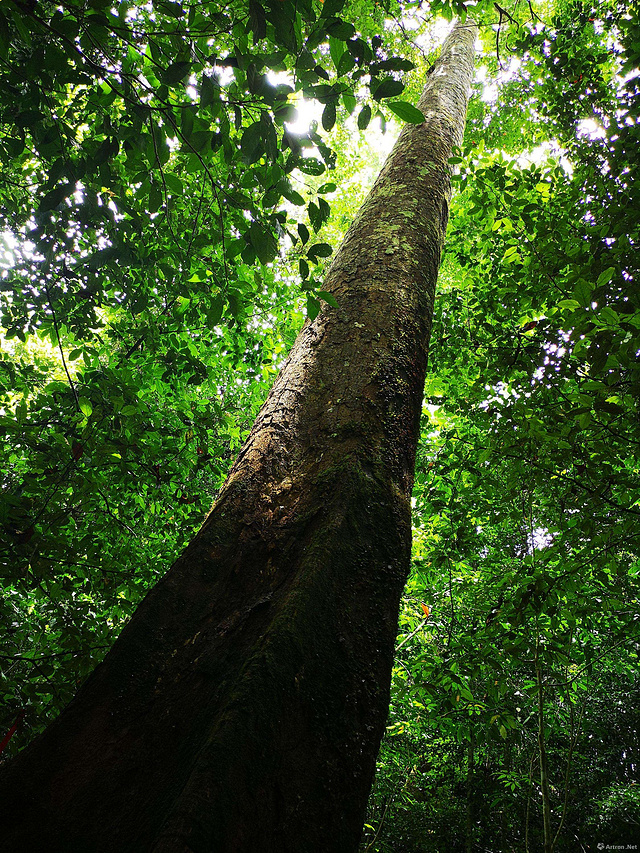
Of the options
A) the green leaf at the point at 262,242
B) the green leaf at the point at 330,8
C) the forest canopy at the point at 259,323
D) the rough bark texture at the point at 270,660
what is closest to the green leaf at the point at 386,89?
the forest canopy at the point at 259,323

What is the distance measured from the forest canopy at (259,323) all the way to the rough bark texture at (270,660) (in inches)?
15.0

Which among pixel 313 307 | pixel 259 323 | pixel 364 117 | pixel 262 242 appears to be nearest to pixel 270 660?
pixel 313 307

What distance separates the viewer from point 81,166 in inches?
60.5

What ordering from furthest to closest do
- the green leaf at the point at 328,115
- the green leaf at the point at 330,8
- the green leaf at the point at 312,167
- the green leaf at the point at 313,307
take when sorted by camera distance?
the green leaf at the point at 312,167 → the green leaf at the point at 313,307 → the green leaf at the point at 328,115 → the green leaf at the point at 330,8

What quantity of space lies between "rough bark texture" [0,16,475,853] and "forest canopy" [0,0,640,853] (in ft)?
1.25

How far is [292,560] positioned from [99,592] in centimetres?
163

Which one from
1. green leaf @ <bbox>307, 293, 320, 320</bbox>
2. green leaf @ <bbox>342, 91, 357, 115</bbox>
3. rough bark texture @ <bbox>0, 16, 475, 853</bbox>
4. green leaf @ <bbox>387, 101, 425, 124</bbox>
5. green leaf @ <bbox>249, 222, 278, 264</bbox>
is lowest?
rough bark texture @ <bbox>0, 16, 475, 853</bbox>

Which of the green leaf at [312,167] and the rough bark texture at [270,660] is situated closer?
the rough bark texture at [270,660]

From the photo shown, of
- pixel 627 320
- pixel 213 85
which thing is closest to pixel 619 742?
pixel 627 320

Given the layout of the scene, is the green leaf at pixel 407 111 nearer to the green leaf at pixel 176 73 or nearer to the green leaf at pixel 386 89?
the green leaf at pixel 386 89

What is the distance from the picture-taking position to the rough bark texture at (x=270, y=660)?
0.70 m

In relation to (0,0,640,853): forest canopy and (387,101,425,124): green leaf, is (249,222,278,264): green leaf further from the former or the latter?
(387,101,425,124): green leaf

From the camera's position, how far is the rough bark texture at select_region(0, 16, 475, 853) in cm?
70

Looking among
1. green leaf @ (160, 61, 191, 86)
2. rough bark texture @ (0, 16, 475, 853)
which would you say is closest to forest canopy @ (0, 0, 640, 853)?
green leaf @ (160, 61, 191, 86)
